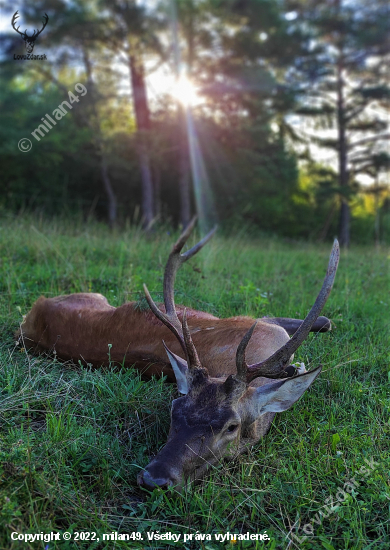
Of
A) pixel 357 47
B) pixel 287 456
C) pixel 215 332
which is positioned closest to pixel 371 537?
pixel 287 456

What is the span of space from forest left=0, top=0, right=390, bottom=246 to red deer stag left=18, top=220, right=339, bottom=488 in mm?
13100

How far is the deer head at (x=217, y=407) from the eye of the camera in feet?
8.65

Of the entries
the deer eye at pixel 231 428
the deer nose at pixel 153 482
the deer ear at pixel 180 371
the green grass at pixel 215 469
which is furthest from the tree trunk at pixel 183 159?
the deer nose at pixel 153 482

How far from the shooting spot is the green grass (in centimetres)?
245

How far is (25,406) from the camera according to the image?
10.7 feet

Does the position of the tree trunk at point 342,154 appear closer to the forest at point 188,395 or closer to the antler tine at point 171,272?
the forest at point 188,395

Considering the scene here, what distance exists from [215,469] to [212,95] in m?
17.6

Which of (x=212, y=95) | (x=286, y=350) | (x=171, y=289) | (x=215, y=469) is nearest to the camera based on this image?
(x=215, y=469)

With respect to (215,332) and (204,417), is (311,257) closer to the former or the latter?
(215,332)

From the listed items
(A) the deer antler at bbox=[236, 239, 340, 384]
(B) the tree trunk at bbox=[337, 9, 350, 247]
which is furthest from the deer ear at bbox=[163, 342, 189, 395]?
(B) the tree trunk at bbox=[337, 9, 350, 247]

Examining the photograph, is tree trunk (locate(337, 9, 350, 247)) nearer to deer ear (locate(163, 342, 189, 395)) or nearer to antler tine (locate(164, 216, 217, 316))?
antler tine (locate(164, 216, 217, 316))

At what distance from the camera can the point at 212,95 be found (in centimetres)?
1844

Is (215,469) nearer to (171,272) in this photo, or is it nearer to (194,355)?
(194,355)

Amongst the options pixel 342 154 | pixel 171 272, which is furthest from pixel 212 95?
pixel 171 272
